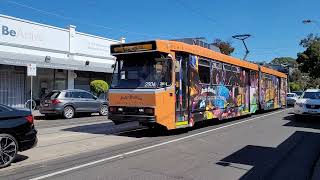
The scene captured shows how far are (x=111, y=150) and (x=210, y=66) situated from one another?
717 cm

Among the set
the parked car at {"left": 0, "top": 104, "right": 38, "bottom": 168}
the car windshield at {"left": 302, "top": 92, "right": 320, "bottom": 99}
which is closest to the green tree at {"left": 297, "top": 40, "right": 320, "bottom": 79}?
the car windshield at {"left": 302, "top": 92, "right": 320, "bottom": 99}

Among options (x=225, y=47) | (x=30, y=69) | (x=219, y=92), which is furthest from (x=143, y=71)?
(x=225, y=47)

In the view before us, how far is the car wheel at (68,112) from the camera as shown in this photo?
2211cm

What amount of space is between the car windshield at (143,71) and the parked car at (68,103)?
8774 millimetres

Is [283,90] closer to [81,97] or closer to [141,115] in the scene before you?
[81,97]

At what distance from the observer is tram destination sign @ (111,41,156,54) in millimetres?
13023

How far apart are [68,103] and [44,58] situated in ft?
20.0

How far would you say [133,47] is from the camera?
13.4m

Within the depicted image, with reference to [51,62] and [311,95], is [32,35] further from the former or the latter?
[311,95]

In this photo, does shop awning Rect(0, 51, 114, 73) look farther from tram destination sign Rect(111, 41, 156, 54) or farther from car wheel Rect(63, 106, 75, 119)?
tram destination sign Rect(111, 41, 156, 54)

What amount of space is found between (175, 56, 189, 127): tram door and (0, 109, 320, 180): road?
0.60m

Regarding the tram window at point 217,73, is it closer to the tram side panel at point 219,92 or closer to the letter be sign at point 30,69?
the tram side panel at point 219,92

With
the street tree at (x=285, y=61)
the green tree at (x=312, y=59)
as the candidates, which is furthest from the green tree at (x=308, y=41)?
the street tree at (x=285, y=61)

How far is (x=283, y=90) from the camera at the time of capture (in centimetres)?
3331
